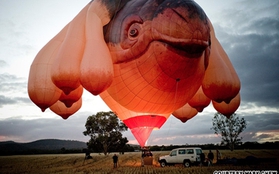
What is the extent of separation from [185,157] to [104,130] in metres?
23.1

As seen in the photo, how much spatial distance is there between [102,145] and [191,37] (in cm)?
3453

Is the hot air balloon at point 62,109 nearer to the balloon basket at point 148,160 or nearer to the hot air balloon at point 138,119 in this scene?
the hot air balloon at point 138,119

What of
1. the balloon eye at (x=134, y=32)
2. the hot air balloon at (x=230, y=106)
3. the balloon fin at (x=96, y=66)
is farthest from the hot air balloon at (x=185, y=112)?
the balloon fin at (x=96, y=66)

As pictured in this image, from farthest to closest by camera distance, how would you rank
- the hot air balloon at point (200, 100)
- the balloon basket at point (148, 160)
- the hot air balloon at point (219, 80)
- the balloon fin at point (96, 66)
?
the balloon basket at point (148, 160) → the hot air balloon at point (200, 100) → the hot air balloon at point (219, 80) → the balloon fin at point (96, 66)

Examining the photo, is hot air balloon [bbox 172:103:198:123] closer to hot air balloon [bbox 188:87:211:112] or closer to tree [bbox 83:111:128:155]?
hot air balloon [bbox 188:87:211:112]

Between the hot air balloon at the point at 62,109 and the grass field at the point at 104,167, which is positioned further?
the grass field at the point at 104,167

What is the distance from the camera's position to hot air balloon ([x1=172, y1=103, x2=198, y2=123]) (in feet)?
38.1

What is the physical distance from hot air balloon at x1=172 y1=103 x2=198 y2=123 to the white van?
4841 millimetres

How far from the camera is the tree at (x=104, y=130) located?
123 ft

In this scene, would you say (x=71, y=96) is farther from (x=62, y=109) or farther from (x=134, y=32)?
(x=134, y=32)

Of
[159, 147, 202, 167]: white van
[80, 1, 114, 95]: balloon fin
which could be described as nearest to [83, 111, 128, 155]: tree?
[159, 147, 202, 167]: white van

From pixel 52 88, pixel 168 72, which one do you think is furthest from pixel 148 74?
pixel 52 88

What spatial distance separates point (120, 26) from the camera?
696 cm

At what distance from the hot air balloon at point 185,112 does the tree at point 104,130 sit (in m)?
26.1
